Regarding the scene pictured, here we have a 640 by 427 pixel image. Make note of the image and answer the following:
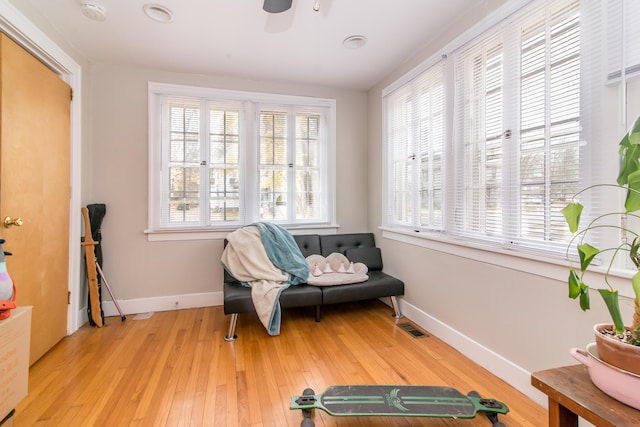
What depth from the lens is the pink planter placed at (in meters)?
0.88

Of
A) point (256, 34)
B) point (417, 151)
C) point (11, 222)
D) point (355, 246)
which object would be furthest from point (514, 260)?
point (11, 222)

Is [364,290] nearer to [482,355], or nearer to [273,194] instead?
[482,355]

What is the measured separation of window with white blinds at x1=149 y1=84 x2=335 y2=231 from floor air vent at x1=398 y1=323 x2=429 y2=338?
1.45 metres

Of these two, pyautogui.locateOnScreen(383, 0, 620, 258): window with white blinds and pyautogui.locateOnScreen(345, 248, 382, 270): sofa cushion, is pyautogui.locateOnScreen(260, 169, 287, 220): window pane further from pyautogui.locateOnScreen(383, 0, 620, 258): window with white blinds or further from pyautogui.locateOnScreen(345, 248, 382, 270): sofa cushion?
pyautogui.locateOnScreen(383, 0, 620, 258): window with white blinds

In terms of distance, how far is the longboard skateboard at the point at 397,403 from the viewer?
146cm

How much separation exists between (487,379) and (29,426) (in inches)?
103

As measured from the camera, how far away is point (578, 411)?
0.94 metres

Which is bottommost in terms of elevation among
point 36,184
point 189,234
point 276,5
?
point 189,234

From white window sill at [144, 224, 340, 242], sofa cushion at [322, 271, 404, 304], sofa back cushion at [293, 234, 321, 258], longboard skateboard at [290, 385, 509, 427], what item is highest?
white window sill at [144, 224, 340, 242]

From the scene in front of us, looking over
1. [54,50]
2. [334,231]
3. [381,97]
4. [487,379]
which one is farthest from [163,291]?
[381,97]

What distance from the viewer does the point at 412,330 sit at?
8.59ft

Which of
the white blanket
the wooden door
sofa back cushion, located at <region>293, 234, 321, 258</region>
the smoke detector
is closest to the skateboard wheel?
the white blanket

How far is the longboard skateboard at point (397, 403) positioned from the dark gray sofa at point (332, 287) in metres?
1.02

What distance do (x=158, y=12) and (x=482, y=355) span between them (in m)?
3.40
